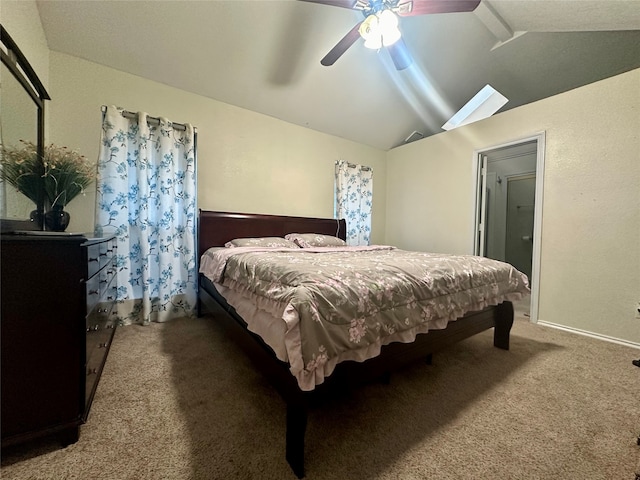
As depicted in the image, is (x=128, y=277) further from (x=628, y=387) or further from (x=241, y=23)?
(x=628, y=387)

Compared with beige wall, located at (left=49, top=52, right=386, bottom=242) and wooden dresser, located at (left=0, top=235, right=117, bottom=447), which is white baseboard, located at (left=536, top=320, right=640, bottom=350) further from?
wooden dresser, located at (left=0, top=235, right=117, bottom=447)

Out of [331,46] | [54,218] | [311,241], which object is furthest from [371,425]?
[331,46]

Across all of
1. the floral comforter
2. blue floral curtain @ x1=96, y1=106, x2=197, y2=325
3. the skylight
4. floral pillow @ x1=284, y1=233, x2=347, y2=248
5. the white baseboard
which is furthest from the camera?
the skylight

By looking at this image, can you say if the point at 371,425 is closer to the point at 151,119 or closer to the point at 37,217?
the point at 37,217

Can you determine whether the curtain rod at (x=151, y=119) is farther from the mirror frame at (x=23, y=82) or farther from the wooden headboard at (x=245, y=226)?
the wooden headboard at (x=245, y=226)

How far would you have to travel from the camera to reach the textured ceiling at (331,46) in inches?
80.7

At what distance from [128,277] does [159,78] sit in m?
1.97

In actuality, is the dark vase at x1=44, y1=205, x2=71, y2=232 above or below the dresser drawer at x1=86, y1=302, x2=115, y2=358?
above

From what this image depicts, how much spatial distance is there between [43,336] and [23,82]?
162cm

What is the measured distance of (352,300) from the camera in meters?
1.03

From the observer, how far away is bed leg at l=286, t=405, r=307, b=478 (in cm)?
92

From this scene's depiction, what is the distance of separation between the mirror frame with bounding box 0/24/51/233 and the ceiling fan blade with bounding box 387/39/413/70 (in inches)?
89.8

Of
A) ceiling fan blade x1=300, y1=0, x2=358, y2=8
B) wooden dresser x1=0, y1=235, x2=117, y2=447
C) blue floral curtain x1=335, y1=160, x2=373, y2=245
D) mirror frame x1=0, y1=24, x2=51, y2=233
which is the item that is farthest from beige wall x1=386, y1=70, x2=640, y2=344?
mirror frame x1=0, y1=24, x2=51, y2=233

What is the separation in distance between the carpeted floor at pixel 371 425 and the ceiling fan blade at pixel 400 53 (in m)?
2.33
